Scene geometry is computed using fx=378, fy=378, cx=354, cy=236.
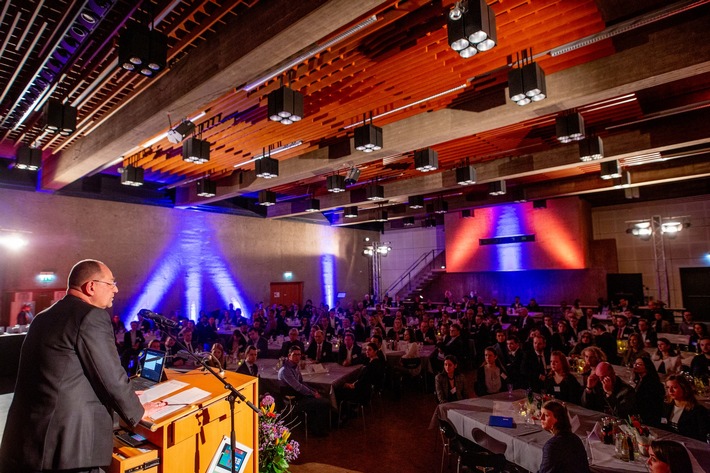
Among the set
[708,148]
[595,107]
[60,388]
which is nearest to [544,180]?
[708,148]

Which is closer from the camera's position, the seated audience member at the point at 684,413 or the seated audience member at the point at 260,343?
the seated audience member at the point at 684,413

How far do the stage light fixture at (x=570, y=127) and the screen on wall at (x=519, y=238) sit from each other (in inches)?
386

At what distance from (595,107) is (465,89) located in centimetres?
243

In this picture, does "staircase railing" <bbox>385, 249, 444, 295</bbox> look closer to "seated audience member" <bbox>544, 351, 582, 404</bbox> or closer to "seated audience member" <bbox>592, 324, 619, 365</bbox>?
"seated audience member" <bbox>592, 324, 619, 365</bbox>

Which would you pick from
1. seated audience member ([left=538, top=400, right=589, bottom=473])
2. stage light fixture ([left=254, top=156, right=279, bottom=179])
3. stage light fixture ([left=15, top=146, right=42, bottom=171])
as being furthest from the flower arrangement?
stage light fixture ([left=15, top=146, right=42, bottom=171])

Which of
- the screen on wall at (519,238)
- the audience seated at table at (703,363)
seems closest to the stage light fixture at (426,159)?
the audience seated at table at (703,363)

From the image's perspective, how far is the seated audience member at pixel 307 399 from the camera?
5.74 metres

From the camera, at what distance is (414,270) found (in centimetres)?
1956

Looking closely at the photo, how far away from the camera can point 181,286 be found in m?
12.3

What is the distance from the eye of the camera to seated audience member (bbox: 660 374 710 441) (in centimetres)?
380

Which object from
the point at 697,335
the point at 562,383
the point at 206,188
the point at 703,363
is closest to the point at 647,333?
the point at 697,335

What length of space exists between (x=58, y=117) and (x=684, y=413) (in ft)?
26.0

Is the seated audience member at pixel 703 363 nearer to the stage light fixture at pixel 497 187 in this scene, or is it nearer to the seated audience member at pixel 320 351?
the stage light fixture at pixel 497 187

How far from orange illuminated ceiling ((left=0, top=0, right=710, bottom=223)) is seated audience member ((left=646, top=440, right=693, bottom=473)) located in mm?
3708
